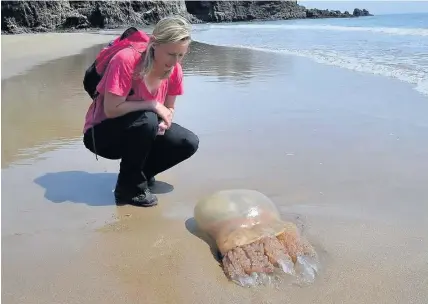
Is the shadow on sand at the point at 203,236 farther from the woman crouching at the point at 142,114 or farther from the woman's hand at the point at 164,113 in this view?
the woman's hand at the point at 164,113

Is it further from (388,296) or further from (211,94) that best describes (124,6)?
(388,296)

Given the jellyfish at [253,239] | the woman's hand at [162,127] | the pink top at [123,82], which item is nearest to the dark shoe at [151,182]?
the woman's hand at [162,127]

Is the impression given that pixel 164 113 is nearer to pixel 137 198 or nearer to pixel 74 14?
pixel 137 198

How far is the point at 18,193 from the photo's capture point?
A: 3160 mm

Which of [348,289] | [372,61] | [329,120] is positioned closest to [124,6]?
[372,61]

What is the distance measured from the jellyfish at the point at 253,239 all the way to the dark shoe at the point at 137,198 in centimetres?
41

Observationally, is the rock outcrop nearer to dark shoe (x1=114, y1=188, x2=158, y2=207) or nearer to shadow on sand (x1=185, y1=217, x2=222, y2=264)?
dark shoe (x1=114, y1=188, x2=158, y2=207)

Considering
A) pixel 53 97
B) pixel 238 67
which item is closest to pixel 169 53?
pixel 53 97

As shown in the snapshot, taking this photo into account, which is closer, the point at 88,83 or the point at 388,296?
the point at 388,296

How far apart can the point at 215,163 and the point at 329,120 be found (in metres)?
1.64

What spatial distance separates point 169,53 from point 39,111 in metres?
3.30

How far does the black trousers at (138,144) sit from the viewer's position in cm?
294

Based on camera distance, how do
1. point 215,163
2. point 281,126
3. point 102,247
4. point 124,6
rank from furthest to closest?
point 124,6
point 281,126
point 215,163
point 102,247

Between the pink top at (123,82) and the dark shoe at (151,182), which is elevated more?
the pink top at (123,82)
